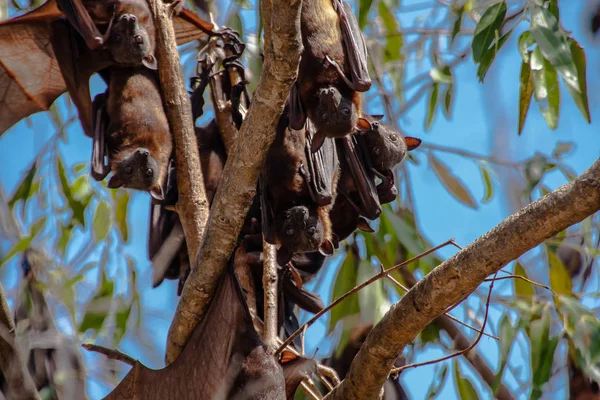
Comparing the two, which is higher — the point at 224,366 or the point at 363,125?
the point at 363,125

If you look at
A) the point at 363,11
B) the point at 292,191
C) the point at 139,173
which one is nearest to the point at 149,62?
the point at 139,173

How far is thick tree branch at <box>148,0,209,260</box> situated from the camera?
3.18 m

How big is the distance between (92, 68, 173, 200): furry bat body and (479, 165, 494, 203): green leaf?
7.99ft

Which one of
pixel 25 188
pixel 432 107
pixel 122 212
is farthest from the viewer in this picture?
pixel 122 212

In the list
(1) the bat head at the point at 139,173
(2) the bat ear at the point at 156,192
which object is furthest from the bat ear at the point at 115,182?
(2) the bat ear at the point at 156,192

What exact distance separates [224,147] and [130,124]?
504 millimetres

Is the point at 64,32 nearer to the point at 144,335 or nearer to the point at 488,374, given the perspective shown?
the point at 144,335

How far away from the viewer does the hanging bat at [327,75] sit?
3172mm

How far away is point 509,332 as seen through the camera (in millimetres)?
3896

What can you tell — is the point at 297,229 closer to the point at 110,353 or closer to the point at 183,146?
the point at 183,146

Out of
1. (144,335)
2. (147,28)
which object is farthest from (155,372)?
(147,28)

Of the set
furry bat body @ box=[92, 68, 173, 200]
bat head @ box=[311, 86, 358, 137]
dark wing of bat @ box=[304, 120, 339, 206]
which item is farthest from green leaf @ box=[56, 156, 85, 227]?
bat head @ box=[311, 86, 358, 137]

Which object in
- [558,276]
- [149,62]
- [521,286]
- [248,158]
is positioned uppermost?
[149,62]

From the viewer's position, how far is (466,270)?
2.37m
